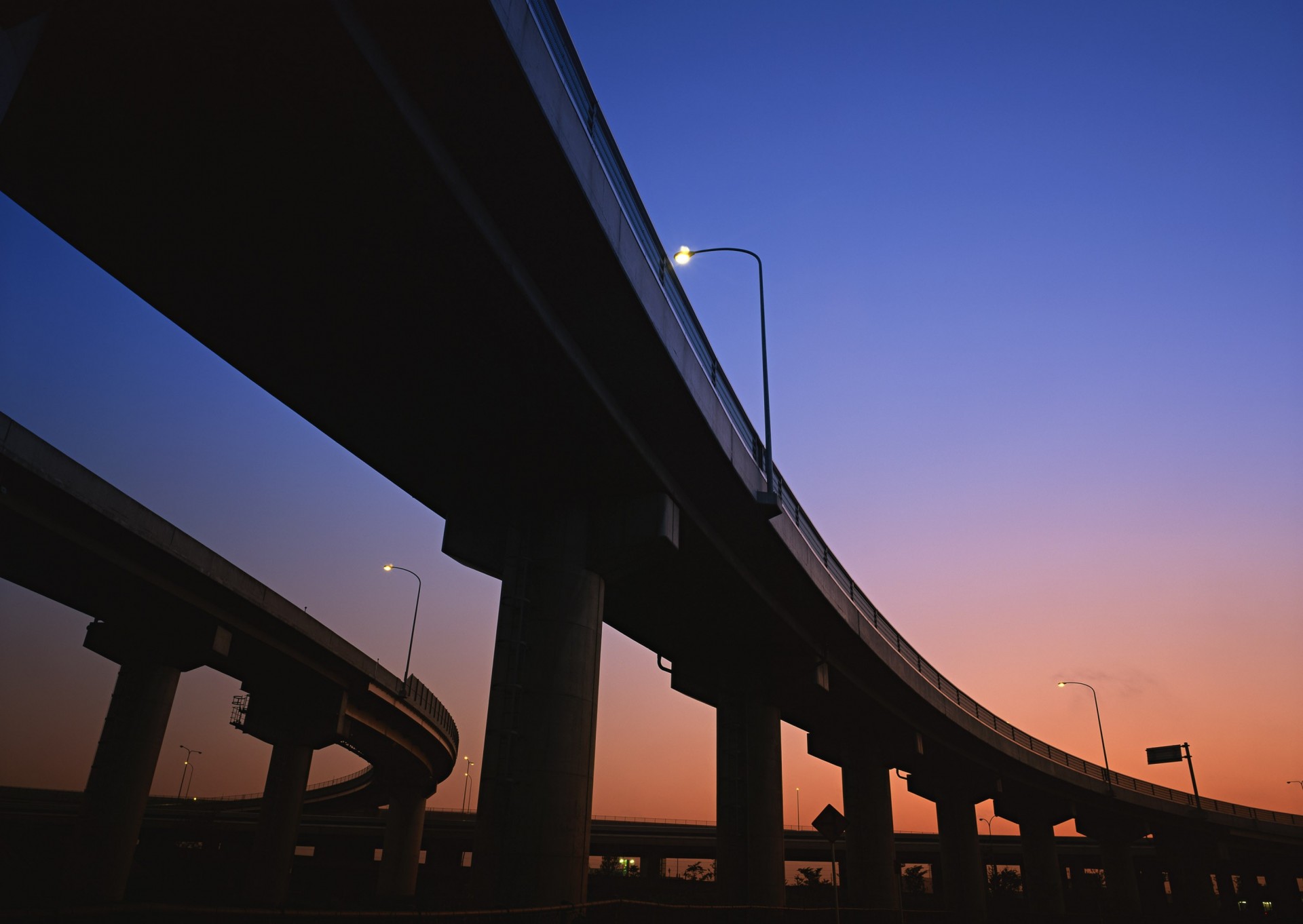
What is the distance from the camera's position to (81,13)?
9578 mm

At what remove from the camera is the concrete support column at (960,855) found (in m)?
54.8

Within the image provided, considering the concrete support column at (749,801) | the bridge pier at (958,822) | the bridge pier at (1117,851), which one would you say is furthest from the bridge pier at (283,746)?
the bridge pier at (1117,851)

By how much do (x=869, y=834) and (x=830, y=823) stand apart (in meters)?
27.3

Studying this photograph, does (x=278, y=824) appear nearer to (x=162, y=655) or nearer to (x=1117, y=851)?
(x=162, y=655)

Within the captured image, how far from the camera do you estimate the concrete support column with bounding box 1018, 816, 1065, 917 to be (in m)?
63.3

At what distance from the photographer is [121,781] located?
34.3m

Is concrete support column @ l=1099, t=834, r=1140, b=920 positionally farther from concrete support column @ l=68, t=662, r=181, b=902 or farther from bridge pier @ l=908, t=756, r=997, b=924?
concrete support column @ l=68, t=662, r=181, b=902

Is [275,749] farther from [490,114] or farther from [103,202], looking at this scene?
[490,114]

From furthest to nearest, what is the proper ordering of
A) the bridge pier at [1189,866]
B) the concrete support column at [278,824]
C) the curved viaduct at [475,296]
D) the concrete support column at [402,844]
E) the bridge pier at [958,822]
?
1. the bridge pier at [1189,866]
2. the concrete support column at [402,844]
3. the bridge pier at [958,822]
4. the concrete support column at [278,824]
5. the curved viaduct at [475,296]

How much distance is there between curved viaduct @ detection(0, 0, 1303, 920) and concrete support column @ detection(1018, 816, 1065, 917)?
143ft

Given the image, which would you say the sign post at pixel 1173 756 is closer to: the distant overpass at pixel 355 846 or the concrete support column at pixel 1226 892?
the distant overpass at pixel 355 846

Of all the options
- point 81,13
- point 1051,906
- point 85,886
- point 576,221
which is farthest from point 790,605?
point 1051,906

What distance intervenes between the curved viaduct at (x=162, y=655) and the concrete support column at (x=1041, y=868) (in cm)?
4388

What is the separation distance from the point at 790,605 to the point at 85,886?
27938mm
